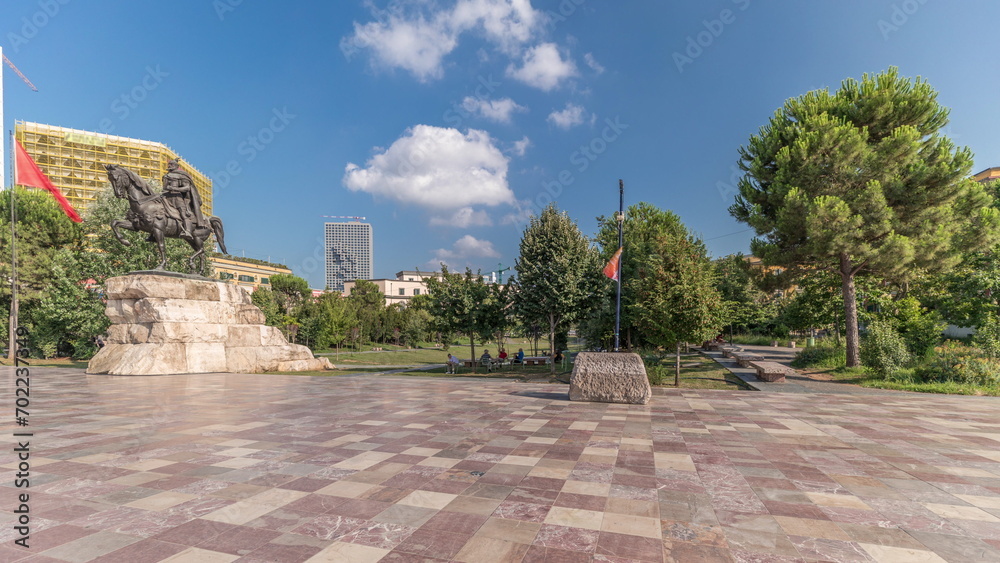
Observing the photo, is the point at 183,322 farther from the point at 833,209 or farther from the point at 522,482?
the point at 833,209

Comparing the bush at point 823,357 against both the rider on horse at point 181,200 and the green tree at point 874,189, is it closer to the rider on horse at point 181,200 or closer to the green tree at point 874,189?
the green tree at point 874,189

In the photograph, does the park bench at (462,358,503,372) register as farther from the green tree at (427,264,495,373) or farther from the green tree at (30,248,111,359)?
the green tree at (30,248,111,359)

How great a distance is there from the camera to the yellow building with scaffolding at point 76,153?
71.1 metres

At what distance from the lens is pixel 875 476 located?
220 inches

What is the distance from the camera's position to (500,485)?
5.13m

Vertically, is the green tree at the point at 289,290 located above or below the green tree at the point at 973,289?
above

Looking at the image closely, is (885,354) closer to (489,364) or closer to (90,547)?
(489,364)

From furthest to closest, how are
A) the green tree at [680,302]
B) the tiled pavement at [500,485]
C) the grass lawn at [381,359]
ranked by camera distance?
1. the grass lawn at [381,359]
2. the green tree at [680,302]
3. the tiled pavement at [500,485]

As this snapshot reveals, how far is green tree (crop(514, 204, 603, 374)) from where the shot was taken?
21.0 metres

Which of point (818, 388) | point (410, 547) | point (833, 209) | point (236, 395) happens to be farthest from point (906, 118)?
point (236, 395)

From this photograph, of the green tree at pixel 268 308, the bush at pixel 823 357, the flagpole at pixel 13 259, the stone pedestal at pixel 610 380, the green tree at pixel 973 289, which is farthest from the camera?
the green tree at pixel 268 308

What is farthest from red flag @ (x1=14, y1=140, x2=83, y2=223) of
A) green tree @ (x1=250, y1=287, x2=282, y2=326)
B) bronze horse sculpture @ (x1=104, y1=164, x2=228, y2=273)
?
green tree @ (x1=250, y1=287, x2=282, y2=326)

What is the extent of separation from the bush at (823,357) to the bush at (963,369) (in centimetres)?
365

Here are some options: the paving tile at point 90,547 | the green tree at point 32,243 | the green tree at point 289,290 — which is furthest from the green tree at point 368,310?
the paving tile at point 90,547
